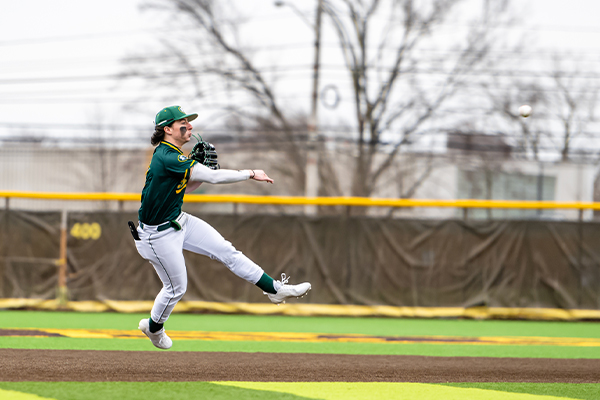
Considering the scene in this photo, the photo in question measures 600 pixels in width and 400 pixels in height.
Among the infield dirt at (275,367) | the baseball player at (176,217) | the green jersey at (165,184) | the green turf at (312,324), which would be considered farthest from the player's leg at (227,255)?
the green turf at (312,324)

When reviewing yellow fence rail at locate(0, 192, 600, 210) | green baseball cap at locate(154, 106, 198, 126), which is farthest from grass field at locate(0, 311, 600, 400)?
green baseball cap at locate(154, 106, 198, 126)

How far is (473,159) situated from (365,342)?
16.6 m

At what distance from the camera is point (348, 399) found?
4.30 m

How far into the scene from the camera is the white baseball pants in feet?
17.6

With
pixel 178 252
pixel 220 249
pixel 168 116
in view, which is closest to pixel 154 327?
pixel 178 252

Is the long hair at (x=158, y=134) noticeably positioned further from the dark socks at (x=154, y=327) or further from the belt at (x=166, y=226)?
the dark socks at (x=154, y=327)

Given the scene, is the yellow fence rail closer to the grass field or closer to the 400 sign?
the 400 sign

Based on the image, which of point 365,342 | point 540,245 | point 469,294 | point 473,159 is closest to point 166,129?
point 365,342

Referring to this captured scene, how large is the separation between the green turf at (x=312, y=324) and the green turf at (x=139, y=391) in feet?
15.0

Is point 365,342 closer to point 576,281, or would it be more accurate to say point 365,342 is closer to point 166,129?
point 166,129

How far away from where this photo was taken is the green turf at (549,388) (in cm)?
479

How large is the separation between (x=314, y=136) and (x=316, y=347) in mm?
11978

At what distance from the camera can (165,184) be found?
17.4ft

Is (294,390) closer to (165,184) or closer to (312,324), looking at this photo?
(165,184)
